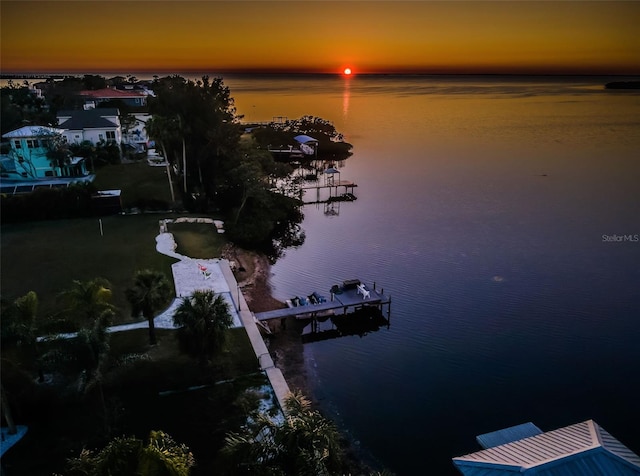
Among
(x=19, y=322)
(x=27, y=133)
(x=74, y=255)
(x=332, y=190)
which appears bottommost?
(x=332, y=190)

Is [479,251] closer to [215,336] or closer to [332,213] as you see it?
[332,213]

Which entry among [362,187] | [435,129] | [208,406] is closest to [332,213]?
[362,187]

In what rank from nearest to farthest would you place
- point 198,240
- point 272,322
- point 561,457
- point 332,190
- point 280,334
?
point 561,457
point 280,334
point 272,322
point 198,240
point 332,190

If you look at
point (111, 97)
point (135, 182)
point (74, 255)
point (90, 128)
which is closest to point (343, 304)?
point (74, 255)

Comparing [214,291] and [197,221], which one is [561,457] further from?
[197,221]

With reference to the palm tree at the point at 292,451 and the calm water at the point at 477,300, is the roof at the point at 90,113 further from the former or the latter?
the palm tree at the point at 292,451
